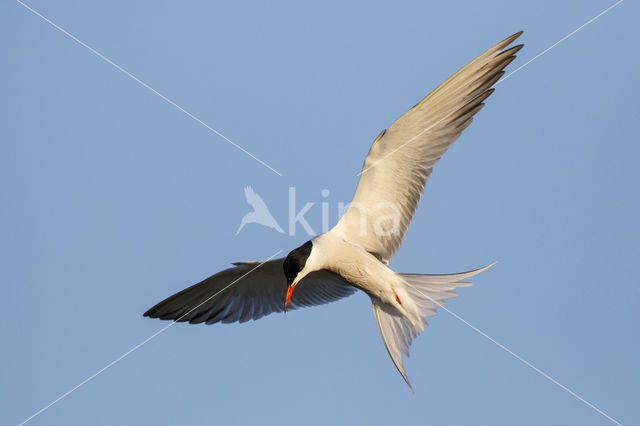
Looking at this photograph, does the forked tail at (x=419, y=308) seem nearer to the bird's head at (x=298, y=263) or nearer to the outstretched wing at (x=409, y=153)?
the outstretched wing at (x=409, y=153)

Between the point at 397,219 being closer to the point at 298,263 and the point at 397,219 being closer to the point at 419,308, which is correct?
the point at 419,308

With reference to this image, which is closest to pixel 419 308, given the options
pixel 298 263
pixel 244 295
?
pixel 298 263

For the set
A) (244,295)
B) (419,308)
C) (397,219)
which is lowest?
(419,308)

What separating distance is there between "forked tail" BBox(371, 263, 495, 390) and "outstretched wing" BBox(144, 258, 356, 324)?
0.71 metres

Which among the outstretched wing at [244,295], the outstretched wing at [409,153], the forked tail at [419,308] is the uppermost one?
the outstretched wing at [409,153]

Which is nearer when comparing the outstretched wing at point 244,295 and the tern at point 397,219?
the tern at point 397,219

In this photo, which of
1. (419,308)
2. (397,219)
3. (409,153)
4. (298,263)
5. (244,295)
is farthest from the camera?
(244,295)

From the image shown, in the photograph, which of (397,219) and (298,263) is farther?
(397,219)

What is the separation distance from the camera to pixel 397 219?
20.0ft

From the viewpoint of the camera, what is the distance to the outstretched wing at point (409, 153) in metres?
5.66

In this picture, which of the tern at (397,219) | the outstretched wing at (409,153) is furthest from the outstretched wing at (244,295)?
the outstretched wing at (409,153)

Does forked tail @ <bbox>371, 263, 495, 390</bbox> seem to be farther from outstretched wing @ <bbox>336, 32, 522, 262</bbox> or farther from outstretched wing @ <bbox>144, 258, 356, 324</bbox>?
outstretched wing @ <bbox>144, 258, 356, 324</bbox>

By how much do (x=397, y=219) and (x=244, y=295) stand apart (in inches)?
69.0

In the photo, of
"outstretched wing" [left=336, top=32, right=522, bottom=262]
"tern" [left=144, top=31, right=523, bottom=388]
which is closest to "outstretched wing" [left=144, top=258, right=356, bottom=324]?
"tern" [left=144, top=31, right=523, bottom=388]
